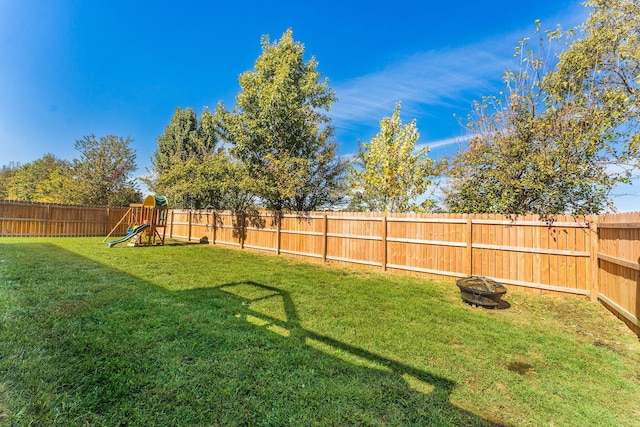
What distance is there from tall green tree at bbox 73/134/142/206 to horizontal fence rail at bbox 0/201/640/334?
14.9 m

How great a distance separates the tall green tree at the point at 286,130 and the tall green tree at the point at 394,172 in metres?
1.25

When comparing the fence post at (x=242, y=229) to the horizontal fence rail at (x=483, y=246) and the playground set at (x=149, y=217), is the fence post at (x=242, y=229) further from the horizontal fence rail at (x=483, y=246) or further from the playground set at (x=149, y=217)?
the playground set at (x=149, y=217)

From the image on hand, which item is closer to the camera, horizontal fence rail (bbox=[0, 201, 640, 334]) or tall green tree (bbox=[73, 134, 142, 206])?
horizontal fence rail (bbox=[0, 201, 640, 334])

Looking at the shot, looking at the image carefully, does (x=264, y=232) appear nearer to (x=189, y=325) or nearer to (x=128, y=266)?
(x=128, y=266)

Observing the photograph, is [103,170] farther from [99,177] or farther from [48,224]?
[48,224]

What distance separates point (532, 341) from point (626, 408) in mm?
1322

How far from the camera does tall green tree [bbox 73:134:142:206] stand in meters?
19.1

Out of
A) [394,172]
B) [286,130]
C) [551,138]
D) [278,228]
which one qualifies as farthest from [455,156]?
[278,228]

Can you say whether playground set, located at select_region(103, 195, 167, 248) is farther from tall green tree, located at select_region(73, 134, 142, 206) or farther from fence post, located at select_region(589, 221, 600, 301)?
fence post, located at select_region(589, 221, 600, 301)

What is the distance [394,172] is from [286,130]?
15.2 ft

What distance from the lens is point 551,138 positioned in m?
6.17

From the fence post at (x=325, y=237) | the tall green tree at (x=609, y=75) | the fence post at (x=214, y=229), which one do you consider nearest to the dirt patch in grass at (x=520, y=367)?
the tall green tree at (x=609, y=75)

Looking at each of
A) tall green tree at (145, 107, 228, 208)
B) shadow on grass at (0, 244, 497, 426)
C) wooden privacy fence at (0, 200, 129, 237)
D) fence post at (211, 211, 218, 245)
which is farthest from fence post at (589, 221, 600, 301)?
wooden privacy fence at (0, 200, 129, 237)

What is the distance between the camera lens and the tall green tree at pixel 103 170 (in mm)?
19141
